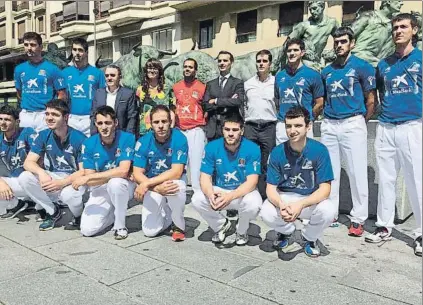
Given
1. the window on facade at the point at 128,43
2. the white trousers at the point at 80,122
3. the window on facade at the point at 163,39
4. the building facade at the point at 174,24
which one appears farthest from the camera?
the window on facade at the point at 128,43

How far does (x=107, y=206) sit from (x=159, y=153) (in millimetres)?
727

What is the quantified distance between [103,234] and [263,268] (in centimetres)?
164

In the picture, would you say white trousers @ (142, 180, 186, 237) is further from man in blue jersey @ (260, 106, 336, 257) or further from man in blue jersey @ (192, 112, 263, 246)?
man in blue jersey @ (260, 106, 336, 257)

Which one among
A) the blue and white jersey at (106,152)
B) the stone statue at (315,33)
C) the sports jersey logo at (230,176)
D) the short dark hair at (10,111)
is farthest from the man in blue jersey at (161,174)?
the stone statue at (315,33)

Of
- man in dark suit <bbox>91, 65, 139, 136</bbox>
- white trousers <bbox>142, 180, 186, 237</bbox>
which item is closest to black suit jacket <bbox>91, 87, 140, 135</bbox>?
man in dark suit <bbox>91, 65, 139, 136</bbox>

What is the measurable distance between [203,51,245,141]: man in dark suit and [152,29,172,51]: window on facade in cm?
2007

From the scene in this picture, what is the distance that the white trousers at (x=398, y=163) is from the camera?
355 centimetres

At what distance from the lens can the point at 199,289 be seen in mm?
2826

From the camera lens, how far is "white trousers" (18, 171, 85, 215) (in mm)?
4141

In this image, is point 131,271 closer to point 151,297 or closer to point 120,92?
point 151,297

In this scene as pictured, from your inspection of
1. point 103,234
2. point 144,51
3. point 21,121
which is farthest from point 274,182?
point 144,51

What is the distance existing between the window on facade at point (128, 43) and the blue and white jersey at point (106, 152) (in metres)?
23.0

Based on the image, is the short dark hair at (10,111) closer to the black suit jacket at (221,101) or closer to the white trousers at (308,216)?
the black suit jacket at (221,101)

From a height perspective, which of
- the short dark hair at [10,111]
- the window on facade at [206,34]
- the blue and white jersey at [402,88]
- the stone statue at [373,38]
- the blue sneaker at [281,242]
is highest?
the window on facade at [206,34]
